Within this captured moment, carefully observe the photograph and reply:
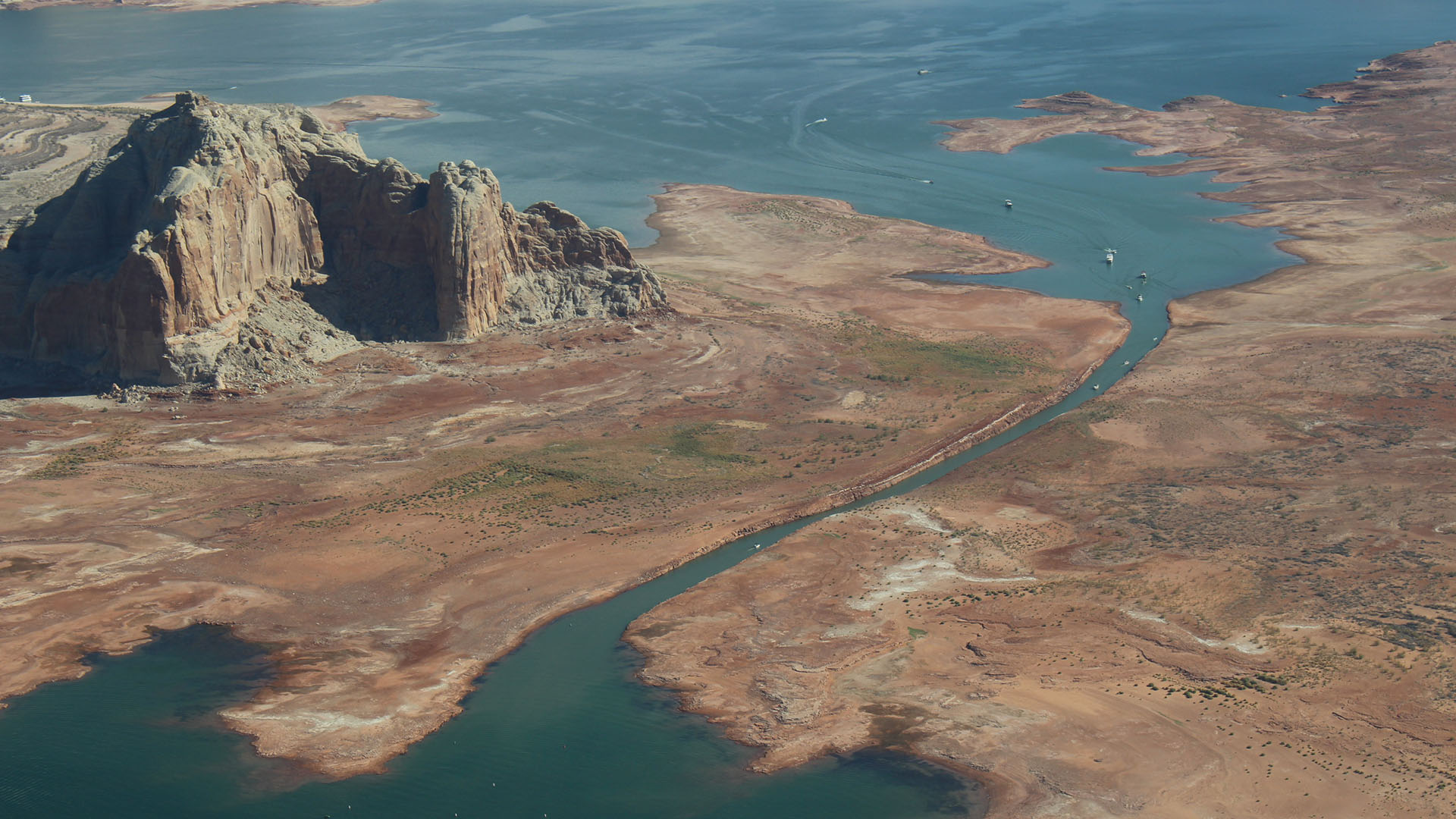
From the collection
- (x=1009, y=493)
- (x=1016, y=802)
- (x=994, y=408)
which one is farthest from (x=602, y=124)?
(x=1016, y=802)

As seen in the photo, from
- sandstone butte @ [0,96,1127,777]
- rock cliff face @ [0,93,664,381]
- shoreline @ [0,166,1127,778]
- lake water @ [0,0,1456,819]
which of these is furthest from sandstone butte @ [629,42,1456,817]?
rock cliff face @ [0,93,664,381]

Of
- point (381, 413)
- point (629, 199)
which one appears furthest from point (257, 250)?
point (629, 199)

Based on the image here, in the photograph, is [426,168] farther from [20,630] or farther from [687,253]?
[20,630]

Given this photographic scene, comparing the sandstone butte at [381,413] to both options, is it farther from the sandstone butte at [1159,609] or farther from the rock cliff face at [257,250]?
the sandstone butte at [1159,609]

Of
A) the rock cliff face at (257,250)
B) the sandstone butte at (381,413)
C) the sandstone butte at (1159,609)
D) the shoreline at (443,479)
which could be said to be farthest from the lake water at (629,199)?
the rock cliff face at (257,250)

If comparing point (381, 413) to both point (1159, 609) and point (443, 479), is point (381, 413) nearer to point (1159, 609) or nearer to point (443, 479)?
point (443, 479)

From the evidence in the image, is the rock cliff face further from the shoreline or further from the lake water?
the lake water
